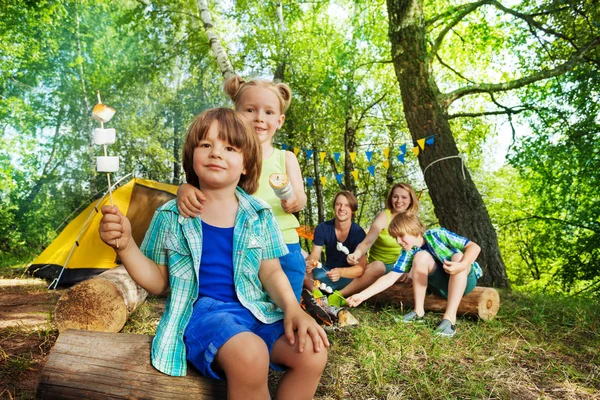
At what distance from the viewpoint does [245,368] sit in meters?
1.27

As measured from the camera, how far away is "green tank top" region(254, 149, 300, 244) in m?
2.27

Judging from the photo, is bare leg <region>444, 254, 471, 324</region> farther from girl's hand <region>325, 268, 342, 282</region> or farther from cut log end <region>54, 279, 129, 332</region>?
cut log end <region>54, 279, 129, 332</region>

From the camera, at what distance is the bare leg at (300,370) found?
133cm

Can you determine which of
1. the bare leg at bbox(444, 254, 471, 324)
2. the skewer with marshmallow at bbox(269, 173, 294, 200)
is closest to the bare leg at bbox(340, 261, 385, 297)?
the bare leg at bbox(444, 254, 471, 324)

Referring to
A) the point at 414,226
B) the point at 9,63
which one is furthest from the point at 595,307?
the point at 9,63

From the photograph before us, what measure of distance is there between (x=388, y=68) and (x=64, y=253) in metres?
9.88

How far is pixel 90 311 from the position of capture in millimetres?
2930

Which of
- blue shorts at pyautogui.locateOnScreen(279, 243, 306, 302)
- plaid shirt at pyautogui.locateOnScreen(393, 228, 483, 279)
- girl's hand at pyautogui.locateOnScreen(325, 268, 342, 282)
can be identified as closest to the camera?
blue shorts at pyautogui.locateOnScreen(279, 243, 306, 302)

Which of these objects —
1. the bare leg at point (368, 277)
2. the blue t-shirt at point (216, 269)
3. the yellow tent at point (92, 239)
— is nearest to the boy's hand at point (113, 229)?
the blue t-shirt at point (216, 269)

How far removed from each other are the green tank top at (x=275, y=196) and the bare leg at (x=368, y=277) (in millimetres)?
1872

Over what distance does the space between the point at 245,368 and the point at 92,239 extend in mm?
4993

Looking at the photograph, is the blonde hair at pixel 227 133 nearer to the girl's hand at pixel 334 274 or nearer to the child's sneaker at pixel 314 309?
the child's sneaker at pixel 314 309

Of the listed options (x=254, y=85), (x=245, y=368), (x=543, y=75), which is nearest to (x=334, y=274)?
Answer: (x=254, y=85)

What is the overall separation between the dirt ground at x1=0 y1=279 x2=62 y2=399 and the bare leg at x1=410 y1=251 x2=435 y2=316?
8.53 feet
